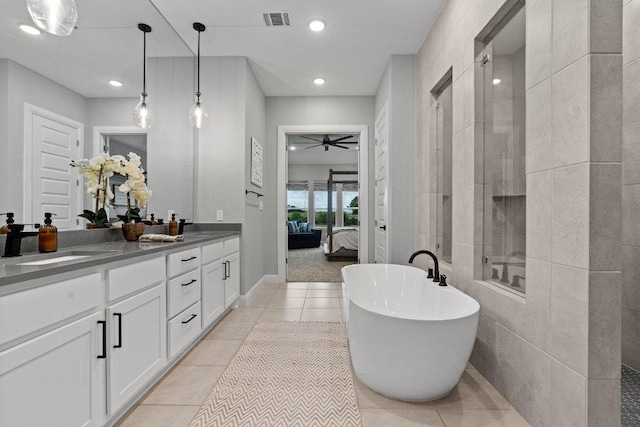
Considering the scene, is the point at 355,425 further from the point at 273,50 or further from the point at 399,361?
the point at 273,50

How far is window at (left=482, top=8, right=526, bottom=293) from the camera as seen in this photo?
5.66 feet

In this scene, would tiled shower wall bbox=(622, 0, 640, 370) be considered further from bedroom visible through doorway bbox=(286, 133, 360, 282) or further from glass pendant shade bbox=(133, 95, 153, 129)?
bedroom visible through doorway bbox=(286, 133, 360, 282)

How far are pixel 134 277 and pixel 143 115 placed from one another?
4.93 ft

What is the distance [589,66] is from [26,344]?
7.17ft

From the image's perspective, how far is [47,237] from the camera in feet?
5.13

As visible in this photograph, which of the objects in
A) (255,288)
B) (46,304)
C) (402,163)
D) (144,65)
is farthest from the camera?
(255,288)

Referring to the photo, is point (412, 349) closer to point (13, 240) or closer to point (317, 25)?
point (13, 240)

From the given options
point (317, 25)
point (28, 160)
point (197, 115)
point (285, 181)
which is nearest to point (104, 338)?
point (28, 160)

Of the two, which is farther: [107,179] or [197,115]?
[197,115]

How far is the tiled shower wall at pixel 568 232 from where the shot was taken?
3.90ft

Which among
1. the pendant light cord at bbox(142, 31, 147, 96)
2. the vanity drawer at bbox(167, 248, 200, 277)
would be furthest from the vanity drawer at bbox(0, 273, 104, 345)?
the pendant light cord at bbox(142, 31, 147, 96)

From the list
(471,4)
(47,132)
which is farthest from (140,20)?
(471,4)

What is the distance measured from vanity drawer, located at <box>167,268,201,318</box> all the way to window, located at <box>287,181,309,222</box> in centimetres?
763

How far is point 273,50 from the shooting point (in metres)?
3.30
